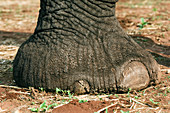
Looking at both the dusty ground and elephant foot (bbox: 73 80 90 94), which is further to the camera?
elephant foot (bbox: 73 80 90 94)

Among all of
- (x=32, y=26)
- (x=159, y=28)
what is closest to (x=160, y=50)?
(x=159, y=28)

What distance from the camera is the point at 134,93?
7.17ft

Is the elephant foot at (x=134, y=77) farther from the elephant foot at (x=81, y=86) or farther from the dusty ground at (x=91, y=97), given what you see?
the elephant foot at (x=81, y=86)

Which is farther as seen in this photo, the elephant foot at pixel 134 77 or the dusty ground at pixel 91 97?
the elephant foot at pixel 134 77

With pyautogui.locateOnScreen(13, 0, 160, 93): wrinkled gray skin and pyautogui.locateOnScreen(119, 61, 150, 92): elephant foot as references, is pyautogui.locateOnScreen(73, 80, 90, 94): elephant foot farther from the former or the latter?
pyautogui.locateOnScreen(119, 61, 150, 92): elephant foot

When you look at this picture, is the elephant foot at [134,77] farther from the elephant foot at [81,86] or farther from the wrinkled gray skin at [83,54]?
the elephant foot at [81,86]

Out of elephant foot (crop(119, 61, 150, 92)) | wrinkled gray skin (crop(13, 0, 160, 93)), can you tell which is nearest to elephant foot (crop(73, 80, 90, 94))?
wrinkled gray skin (crop(13, 0, 160, 93))

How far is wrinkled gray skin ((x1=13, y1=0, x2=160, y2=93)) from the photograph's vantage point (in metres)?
2.15

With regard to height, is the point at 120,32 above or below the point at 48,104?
above

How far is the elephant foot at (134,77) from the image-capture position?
2.13 metres

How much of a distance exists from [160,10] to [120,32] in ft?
14.3

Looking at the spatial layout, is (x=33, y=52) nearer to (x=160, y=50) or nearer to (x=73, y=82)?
(x=73, y=82)

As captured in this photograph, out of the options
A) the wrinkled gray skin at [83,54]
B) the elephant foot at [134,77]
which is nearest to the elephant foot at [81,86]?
the wrinkled gray skin at [83,54]

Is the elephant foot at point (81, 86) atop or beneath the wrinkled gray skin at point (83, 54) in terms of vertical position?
beneath
